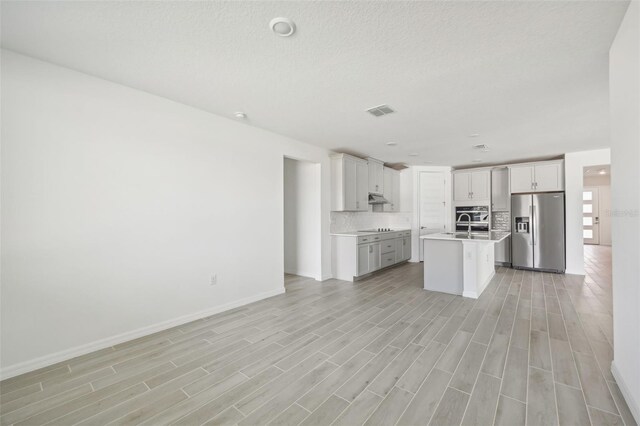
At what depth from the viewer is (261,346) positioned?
257 cm

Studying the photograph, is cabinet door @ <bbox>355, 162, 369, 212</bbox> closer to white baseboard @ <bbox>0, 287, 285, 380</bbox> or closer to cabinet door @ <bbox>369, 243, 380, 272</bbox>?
cabinet door @ <bbox>369, 243, 380, 272</bbox>

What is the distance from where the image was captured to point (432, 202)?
7.06m

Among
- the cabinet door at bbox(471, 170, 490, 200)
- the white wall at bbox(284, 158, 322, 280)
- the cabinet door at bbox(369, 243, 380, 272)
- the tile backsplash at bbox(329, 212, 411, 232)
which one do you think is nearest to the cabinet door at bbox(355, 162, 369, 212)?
the tile backsplash at bbox(329, 212, 411, 232)

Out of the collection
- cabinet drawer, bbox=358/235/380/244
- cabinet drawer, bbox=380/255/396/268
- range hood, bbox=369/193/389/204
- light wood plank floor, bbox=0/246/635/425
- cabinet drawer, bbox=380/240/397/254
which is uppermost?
range hood, bbox=369/193/389/204

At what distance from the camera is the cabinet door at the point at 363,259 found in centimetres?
500

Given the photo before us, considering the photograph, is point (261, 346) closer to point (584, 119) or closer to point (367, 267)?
point (367, 267)

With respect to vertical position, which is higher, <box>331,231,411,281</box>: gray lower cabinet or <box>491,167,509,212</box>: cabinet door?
<box>491,167,509,212</box>: cabinet door

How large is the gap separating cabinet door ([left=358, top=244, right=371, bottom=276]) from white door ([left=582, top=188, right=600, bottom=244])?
1010 centimetres

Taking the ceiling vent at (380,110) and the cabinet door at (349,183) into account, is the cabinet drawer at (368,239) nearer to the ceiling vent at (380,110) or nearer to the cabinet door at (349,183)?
the cabinet door at (349,183)

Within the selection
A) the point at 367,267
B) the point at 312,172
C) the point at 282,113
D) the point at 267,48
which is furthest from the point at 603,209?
the point at 267,48

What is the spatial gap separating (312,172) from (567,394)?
4244mm

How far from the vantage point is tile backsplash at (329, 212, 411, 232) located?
5496 millimetres

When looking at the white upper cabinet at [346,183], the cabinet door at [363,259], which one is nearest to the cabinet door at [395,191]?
→ the white upper cabinet at [346,183]

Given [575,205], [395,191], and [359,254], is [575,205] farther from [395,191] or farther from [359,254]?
[359,254]
